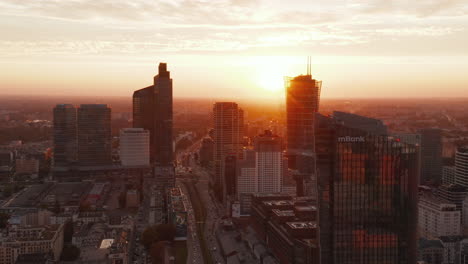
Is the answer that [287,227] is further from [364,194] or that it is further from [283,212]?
[364,194]

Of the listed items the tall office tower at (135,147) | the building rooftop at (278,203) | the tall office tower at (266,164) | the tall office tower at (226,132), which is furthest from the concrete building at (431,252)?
the tall office tower at (135,147)

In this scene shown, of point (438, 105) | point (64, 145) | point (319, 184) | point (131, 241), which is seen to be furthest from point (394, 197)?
point (64, 145)

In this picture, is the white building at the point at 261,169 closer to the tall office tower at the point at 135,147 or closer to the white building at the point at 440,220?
the white building at the point at 440,220

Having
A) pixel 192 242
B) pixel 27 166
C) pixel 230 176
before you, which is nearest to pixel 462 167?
pixel 230 176

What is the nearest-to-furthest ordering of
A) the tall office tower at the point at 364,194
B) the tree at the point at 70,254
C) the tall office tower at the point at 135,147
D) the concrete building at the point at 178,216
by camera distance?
1. the tall office tower at the point at 364,194
2. the tree at the point at 70,254
3. the concrete building at the point at 178,216
4. the tall office tower at the point at 135,147

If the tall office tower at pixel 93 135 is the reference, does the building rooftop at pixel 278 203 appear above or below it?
below

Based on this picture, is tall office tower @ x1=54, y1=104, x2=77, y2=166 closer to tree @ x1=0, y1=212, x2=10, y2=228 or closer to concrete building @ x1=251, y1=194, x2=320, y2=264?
tree @ x1=0, y1=212, x2=10, y2=228

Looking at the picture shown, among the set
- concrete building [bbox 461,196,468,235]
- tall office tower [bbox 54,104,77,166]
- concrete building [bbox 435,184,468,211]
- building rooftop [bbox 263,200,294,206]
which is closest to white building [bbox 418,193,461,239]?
concrete building [bbox 461,196,468,235]
